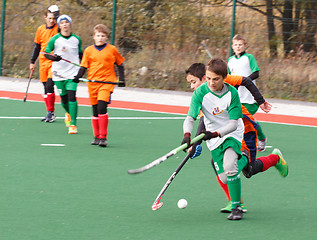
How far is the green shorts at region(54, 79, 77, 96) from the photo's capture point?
10.7 metres

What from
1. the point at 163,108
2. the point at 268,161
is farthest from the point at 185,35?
the point at 268,161

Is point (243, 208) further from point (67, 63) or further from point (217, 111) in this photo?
point (67, 63)

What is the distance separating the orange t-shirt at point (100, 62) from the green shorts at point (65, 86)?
1.11 meters

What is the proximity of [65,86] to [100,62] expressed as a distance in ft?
4.96

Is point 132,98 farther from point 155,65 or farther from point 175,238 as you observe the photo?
point 175,238

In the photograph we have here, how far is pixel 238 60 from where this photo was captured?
9531 mm

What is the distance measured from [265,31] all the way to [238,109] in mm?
10783

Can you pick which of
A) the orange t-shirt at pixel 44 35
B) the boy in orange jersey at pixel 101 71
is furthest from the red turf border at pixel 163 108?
the boy in orange jersey at pixel 101 71

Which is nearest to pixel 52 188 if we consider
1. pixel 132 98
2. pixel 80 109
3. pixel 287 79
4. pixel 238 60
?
pixel 238 60

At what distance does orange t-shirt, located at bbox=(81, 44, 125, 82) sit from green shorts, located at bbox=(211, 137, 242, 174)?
363cm

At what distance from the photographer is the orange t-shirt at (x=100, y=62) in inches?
376

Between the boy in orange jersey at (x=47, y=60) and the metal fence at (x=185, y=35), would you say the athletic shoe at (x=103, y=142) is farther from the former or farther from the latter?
the metal fence at (x=185, y=35)

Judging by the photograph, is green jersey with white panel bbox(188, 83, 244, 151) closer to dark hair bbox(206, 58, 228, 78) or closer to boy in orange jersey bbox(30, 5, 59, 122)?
dark hair bbox(206, 58, 228, 78)

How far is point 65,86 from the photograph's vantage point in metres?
10.9
